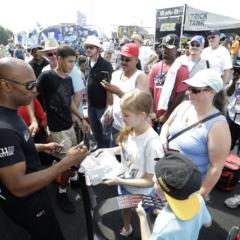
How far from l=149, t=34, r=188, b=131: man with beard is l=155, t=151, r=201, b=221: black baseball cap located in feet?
7.09

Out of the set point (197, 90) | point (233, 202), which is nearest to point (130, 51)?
point (197, 90)

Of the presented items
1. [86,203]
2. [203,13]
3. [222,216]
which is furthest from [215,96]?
[203,13]

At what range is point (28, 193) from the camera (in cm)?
151

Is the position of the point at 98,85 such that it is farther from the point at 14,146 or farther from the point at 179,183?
the point at 179,183

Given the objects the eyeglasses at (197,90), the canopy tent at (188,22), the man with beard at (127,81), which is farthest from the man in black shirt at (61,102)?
the canopy tent at (188,22)

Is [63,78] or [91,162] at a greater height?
[63,78]

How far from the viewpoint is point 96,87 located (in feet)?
12.8

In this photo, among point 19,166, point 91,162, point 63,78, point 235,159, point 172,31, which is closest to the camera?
point 19,166

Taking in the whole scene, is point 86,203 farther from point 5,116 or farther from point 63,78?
point 63,78

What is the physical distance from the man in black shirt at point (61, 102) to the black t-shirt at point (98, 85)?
2.26 feet

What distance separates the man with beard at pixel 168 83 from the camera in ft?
11.1

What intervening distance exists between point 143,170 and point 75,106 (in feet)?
5.61

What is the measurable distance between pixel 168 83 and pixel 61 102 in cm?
146

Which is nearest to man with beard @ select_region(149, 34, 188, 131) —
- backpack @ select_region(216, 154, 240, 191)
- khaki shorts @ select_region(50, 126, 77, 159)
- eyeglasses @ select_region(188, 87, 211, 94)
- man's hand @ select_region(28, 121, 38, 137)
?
backpack @ select_region(216, 154, 240, 191)
